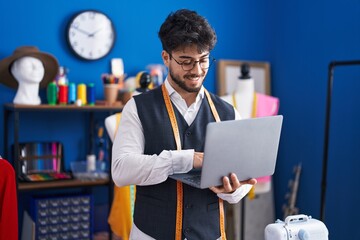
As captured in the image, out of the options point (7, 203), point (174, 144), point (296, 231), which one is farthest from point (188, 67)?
point (7, 203)

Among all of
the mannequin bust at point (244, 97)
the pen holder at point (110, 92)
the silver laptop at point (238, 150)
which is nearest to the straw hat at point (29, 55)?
the pen holder at point (110, 92)

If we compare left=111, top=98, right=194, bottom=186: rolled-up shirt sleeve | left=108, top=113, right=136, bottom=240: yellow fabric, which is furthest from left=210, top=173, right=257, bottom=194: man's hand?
left=108, top=113, right=136, bottom=240: yellow fabric

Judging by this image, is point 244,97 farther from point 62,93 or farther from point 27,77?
point 27,77

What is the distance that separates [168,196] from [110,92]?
1.70m

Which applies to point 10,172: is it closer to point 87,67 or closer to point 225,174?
point 225,174

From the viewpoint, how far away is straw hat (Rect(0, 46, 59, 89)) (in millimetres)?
2859

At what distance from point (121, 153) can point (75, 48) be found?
6.37 ft

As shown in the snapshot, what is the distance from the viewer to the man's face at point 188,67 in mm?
1534

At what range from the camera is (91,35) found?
10.9ft

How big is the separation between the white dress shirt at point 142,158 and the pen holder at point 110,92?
1.56m

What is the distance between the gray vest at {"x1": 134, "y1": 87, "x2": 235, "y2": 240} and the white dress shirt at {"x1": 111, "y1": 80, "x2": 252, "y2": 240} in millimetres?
26

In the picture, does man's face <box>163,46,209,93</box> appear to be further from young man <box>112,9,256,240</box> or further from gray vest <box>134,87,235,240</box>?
gray vest <box>134,87,235,240</box>

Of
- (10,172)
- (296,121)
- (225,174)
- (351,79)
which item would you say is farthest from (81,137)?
(225,174)

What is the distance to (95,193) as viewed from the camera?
3.43 m
